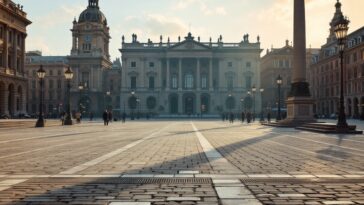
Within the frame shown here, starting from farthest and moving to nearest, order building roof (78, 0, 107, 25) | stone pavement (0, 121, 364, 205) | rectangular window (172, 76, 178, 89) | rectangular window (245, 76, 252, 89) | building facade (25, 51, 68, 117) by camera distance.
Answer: building facade (25, 51, 68, 117), building roof (78, 0, 107, 25), rectangular window (245, 76, 252, 89), rectangular window (172, 76, 178, 89), stone pavement (0, 121, 364, 205)

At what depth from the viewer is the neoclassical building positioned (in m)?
114

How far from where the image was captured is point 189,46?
4491 inches

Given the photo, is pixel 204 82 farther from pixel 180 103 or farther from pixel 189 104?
pixel 180 103

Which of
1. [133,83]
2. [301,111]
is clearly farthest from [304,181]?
[133,83]

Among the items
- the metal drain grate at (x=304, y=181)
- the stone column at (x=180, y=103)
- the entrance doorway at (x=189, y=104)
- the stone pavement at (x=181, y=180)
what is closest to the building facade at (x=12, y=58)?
the stone column at (x=180, y=103)

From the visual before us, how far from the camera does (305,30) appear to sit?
3469 centimetres

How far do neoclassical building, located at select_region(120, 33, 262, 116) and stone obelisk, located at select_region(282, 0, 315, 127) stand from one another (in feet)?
249

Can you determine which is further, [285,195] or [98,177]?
[98,177]

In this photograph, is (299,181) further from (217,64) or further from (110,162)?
(217,64)

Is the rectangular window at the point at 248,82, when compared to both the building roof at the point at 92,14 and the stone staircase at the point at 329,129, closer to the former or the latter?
the building roof at the point at 92,14

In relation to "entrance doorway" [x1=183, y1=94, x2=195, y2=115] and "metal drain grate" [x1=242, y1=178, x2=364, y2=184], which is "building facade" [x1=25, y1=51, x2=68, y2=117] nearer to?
"entrance doorway" [x1=183, y1=94, x2=195, y2=115]

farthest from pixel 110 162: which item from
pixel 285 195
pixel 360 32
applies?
pixel 360 32

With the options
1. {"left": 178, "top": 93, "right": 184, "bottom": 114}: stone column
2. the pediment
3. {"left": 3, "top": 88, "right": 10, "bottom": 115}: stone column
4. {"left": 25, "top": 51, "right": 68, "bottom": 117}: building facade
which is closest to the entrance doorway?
{"left": 178, "top": 93, "right": 184, "bottom": 114}: stone column

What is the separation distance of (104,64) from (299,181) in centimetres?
11834
